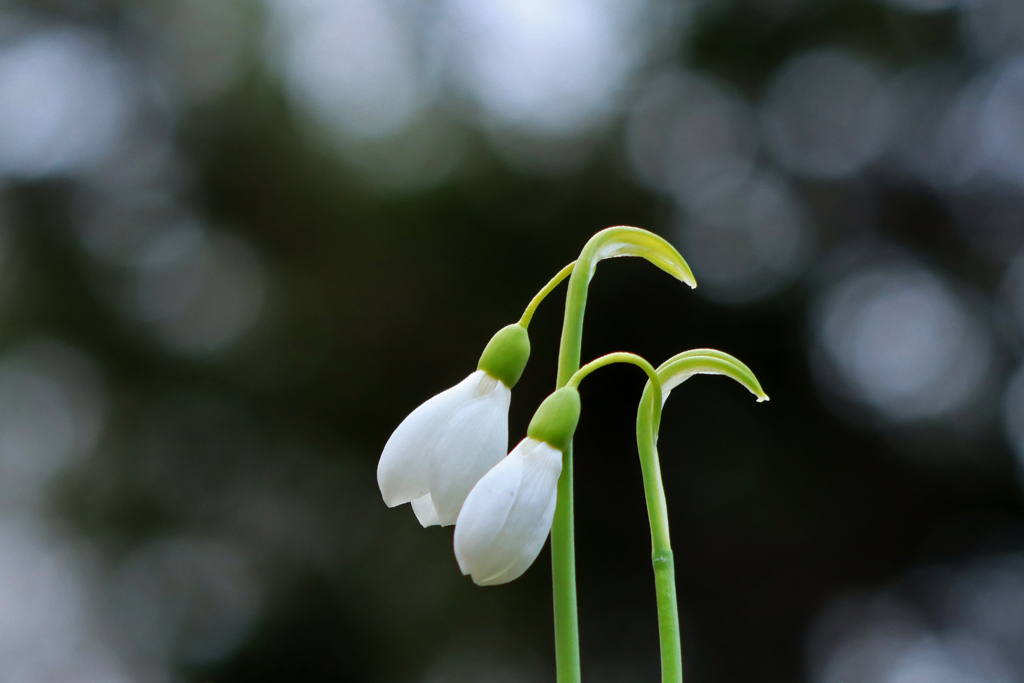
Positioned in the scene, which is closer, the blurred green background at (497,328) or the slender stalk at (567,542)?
the slender stalk at (567,542)

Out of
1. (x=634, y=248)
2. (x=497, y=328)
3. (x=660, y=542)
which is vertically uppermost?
(x=497, y=328)

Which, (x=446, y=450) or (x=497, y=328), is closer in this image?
(x=446, y=450)

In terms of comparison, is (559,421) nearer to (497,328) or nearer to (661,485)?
(661,485)

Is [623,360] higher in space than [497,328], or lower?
lower

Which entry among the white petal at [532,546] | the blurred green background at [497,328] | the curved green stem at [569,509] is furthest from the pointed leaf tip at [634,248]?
the blurred green background at [497,328]

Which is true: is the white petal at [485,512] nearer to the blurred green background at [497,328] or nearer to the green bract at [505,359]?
the green bract at [505,359]

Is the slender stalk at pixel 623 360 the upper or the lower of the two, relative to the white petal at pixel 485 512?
upper

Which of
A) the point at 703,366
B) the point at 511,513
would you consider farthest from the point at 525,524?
the point at 703,366

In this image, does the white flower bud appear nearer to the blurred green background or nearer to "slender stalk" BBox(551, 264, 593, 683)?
"slender stalk" BBox(551, 264, 593, 683)
